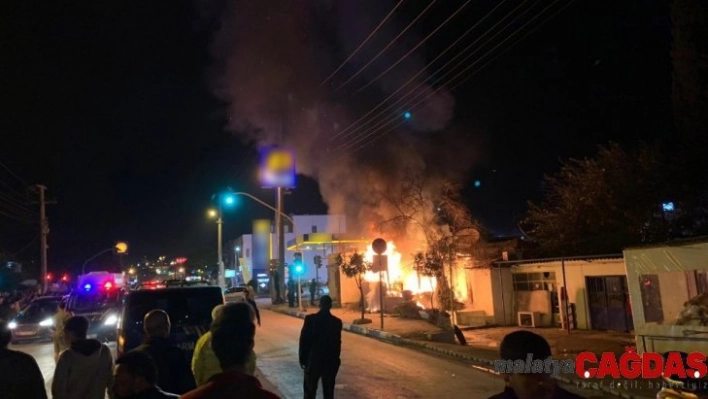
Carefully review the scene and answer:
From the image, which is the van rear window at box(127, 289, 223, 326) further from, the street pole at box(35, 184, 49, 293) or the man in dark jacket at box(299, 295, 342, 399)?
the street pole at box(35, 184, 49, 293)

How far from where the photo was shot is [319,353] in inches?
268

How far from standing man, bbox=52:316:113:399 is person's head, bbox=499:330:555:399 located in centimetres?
331

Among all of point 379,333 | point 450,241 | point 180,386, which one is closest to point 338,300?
point 450,241

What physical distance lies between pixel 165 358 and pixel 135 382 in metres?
1.26

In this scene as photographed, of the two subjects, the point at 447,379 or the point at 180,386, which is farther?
the point at 447,379

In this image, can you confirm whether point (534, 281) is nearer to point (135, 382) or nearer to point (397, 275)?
point (397, 275)

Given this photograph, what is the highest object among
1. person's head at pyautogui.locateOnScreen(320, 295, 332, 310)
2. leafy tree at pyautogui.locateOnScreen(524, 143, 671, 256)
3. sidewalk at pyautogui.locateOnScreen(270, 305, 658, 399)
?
leafy tree at pyautogui.locateOnScreen(524, 143, 671, 256)

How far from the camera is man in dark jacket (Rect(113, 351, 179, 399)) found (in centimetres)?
304

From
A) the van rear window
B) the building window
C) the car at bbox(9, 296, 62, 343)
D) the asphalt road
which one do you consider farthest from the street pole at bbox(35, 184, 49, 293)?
the van rear window

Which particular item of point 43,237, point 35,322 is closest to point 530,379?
point 35,322

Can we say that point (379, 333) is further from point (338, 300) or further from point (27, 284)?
point (27, 284)

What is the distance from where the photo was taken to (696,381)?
20.1 ft

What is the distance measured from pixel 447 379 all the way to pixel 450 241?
12.2 meters

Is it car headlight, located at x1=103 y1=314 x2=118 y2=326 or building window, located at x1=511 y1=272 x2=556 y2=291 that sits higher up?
building window, located at x1=511 y1=272 x2=556 y2=291
